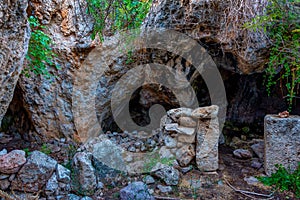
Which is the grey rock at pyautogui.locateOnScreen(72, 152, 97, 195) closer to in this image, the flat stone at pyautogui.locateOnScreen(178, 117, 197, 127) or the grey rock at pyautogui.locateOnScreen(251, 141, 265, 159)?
the flat stone at pyautogui.locateOnScreen(178, 117, 197, 127)

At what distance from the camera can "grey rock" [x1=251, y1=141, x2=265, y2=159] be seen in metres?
3.29

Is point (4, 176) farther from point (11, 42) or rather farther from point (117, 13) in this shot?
point (117, 13)

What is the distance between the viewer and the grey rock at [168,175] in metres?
2.46

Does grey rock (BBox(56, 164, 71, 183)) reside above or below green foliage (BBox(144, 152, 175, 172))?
below

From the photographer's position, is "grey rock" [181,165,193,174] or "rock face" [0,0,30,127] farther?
"grey rock" [181,165,193,174]

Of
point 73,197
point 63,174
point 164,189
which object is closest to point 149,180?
point 164,189

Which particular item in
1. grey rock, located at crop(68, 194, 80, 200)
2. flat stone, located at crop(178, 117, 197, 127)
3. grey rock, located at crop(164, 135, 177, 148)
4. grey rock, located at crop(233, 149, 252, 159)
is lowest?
grey rock, located at crop(68, 194, 80, 200)

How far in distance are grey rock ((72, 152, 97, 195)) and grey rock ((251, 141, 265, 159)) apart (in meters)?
2.44

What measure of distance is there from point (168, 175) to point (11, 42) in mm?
1964

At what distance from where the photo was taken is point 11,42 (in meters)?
1.43

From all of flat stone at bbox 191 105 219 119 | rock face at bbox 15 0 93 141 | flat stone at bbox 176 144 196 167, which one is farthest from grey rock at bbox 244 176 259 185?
rock face at bbox 15 0 93 141

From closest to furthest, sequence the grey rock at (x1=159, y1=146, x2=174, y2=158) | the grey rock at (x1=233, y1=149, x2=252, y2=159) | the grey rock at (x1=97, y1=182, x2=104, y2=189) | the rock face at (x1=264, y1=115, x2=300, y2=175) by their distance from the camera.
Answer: the grey rock at (x1=97, y1=182, x2=104, y2=189), the rock face at (x1=264, y1=115, x2=300, y2=175), the grey rock at (x1=159, y1=146, x2=174, y2=158), the grey rock at (x1=233, y1=149, x2=252, y2=159)

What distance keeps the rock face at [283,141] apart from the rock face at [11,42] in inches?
105

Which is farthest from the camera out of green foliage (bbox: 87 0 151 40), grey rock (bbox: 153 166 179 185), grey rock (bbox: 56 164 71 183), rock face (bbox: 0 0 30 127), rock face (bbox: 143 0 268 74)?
green foliage (bbox: 87 0 151 40)
